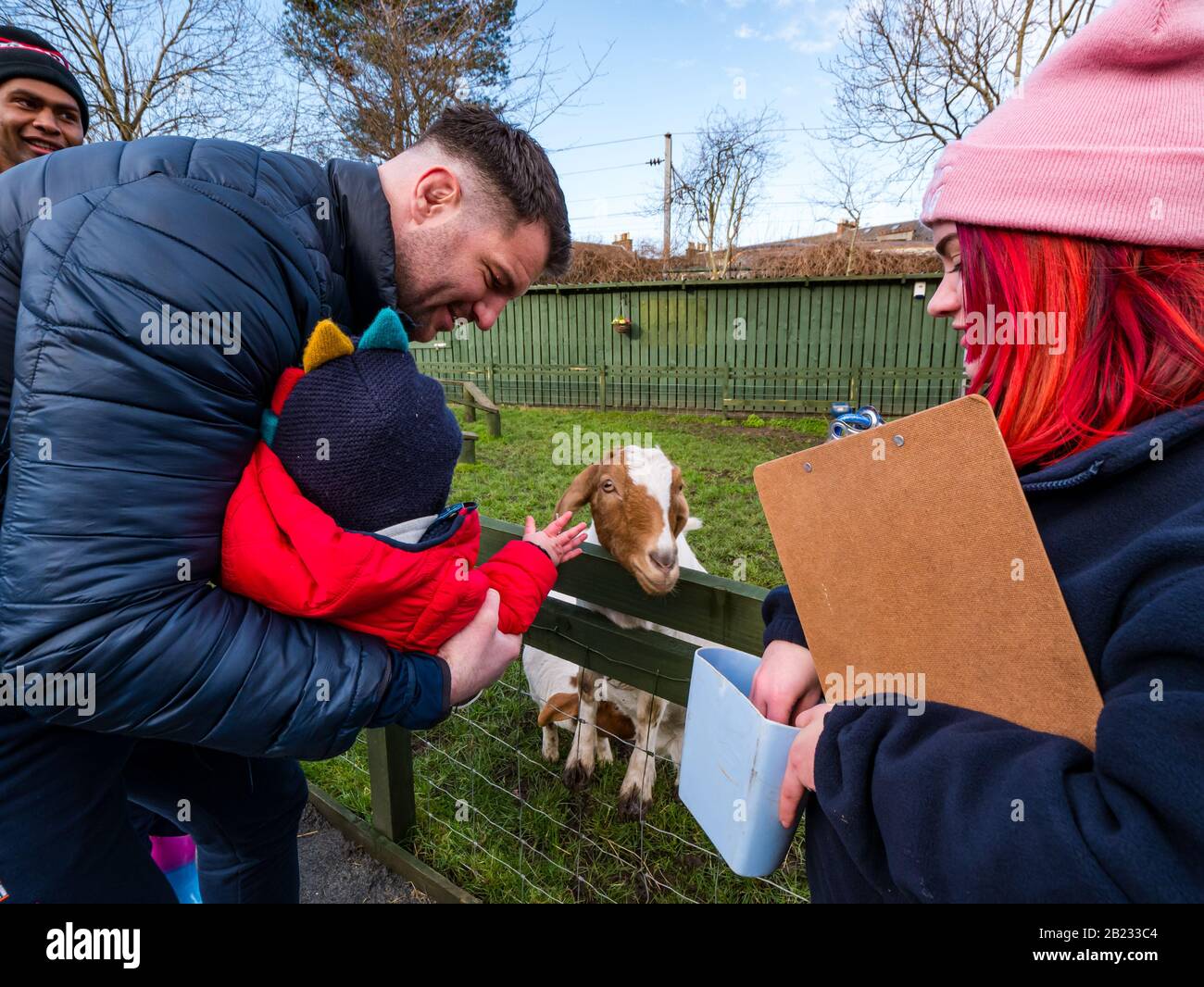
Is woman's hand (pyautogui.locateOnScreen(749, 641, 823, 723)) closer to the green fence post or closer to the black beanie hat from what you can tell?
the green fence post

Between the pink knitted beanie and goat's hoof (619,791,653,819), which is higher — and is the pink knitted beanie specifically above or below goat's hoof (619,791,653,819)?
above

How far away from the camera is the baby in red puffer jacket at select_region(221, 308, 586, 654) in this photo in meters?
1.01

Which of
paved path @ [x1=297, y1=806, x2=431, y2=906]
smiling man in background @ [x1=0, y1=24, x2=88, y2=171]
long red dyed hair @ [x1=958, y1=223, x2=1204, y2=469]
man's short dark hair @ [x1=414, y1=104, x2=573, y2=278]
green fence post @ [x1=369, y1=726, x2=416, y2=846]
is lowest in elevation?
paved path @ [x1=297, y1=806, x2=431, y2=906]

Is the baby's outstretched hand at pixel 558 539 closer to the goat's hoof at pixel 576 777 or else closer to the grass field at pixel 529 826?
the grass field at pixel 529 826

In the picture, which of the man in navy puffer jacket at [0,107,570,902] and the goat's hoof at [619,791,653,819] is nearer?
the man in navy puffer jacket at [0,107,570,902]

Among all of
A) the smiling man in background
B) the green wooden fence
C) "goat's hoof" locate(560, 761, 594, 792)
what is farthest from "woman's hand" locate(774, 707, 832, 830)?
the green wooden fence

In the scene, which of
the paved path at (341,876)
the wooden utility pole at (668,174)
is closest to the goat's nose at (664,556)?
the paved path at (341,876)

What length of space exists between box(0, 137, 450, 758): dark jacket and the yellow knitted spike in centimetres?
7

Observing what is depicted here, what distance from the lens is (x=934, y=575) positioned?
0.87 m

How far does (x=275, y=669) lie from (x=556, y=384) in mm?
16107

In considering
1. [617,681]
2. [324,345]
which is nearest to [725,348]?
[617,681]

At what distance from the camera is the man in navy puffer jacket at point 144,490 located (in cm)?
87

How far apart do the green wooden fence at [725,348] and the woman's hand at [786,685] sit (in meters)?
13.1

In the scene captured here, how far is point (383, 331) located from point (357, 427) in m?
0.19
